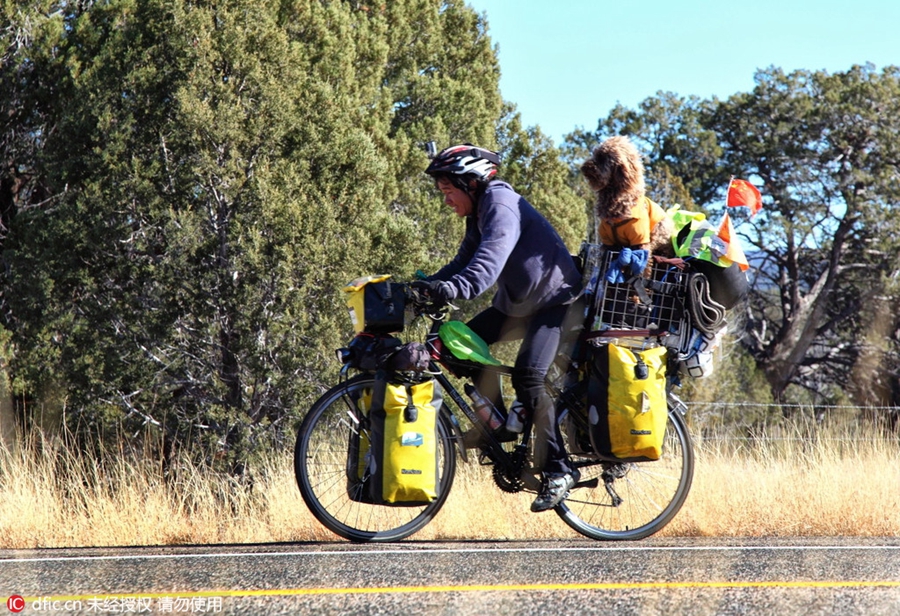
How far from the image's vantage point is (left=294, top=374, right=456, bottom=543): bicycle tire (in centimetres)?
473

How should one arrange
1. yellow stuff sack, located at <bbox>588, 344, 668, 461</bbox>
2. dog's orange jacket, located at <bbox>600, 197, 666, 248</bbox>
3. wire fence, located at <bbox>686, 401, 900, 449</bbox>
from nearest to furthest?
yellow stuff sack, located at <bbox>588, 344, 668, 461</bbox>
dog's orange jacket, located at <bbox>600, 197, 666, 248</bbox>
wire fence, located at <bbox>686, 401, 900, 449</bbox>

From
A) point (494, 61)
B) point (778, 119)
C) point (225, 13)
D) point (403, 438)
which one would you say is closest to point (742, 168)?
point (778, 119)

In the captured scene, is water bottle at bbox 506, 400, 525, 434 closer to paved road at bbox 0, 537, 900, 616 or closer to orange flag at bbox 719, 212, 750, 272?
paved road at bbox 0, 537, 900, 616

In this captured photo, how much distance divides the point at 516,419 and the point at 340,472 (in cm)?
88

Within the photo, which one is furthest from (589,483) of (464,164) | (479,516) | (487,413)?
(464,164)

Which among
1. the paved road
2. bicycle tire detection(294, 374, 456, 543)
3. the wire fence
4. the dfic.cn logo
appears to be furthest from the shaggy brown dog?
the dfic.cn logo

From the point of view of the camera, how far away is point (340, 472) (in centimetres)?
499

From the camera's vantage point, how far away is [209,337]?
10.1 meters

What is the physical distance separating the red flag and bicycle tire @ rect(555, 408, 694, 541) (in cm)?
110

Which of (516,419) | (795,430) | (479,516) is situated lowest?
(479,516)

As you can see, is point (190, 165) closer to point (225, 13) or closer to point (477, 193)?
point (225, 13)

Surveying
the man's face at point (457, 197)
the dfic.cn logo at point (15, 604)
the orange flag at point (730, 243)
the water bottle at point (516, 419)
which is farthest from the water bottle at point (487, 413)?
the dfic.cn logo at point (15, 604)

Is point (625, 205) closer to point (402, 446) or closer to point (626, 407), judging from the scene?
point (626, 407)

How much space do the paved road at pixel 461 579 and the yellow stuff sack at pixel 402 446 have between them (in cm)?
24
